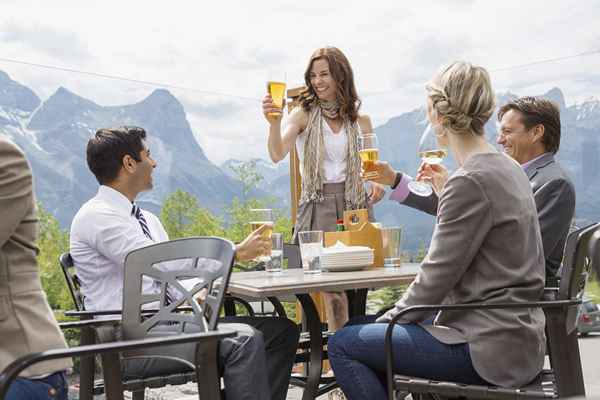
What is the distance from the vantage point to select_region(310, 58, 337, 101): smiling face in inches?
149

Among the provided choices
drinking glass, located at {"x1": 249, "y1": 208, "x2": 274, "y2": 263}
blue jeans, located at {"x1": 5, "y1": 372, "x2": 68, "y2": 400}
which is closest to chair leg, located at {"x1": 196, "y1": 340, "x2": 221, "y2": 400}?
blue jeans, located at {"x1": 5, "y1": 372, "x2": 68, "y2": 400}

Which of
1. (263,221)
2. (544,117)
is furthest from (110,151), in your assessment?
(544,117)

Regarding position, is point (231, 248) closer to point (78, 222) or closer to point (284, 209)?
point (78, 222)

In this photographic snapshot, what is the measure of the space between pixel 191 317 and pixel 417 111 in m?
2.99

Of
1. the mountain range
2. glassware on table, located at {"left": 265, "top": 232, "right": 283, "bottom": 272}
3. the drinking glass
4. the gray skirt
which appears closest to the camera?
the drinking glass

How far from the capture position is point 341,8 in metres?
6.30

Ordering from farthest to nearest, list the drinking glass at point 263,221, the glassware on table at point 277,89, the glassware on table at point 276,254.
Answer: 1. the glassware on table at point 277,89
2. the glassware on table at point 276,254
3. the drinking glass at point 263,221

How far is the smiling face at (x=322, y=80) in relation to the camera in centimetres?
379

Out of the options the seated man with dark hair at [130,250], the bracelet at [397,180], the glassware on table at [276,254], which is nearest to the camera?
the seated man with dark hair at [130,250]

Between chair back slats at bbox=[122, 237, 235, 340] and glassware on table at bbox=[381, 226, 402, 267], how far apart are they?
3.09 ft

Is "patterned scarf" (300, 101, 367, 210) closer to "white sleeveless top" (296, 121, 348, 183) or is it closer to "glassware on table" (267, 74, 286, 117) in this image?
"white sleeveless top" (296, 121, 348, 183)

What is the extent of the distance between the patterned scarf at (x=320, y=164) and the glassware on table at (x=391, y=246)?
77 centimetres

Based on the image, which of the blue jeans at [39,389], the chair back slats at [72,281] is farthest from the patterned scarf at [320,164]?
the blue jeans at [39,389]

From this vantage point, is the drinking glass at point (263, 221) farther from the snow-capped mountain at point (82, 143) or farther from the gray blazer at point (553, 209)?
the snow-capped mountain at point (82, 143)
